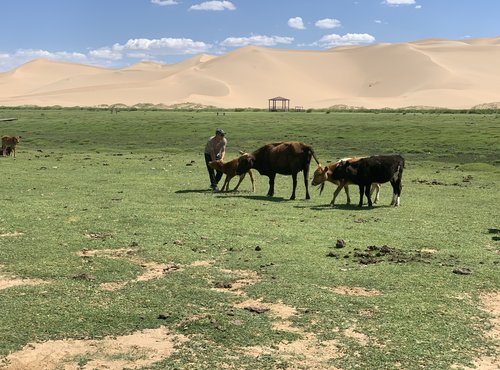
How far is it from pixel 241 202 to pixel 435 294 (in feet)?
29.0

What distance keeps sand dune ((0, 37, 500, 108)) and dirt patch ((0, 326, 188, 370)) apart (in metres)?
124

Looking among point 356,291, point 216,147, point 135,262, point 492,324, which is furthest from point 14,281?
point 216,147

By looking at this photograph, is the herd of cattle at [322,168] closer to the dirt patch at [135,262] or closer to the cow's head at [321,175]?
the cow's head at [321,175]

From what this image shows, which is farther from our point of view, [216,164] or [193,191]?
[216,164]

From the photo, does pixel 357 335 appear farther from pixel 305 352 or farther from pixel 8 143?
pixel 8 143

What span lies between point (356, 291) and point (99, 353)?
4.03 m

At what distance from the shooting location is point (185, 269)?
957 cm

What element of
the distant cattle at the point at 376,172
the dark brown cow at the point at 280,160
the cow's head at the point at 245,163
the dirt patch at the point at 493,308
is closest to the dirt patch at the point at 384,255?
the dirt patch at the point at 493,308

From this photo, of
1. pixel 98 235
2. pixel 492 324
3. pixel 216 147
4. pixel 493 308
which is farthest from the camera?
pixel 216 147

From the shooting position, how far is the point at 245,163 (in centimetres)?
1881

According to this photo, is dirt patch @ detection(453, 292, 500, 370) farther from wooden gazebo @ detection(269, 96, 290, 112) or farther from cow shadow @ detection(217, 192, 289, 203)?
wooden gazebo @ detection(269, 96, 290, 112)

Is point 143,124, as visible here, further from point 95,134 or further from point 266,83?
point 266,83

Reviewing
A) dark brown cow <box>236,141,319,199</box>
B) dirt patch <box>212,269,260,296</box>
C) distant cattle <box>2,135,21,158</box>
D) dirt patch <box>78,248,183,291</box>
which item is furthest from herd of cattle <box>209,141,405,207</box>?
distant cattle <box>2,135,21,158</box>

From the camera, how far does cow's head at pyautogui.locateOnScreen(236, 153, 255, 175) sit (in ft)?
61.6
